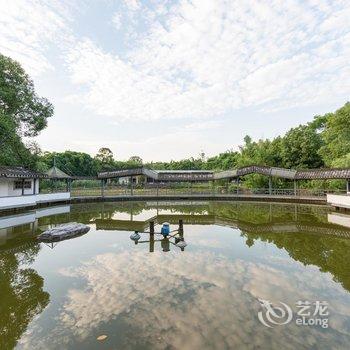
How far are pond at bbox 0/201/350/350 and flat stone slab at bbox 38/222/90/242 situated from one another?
57cm

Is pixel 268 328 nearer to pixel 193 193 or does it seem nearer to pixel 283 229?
pixel 283 229

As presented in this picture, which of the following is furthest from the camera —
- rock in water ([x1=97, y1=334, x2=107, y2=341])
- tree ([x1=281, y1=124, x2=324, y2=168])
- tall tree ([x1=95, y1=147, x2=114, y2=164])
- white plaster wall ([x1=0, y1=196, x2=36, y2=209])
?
tall tree ([x1=95, y1=147, x2=114, y2=164])

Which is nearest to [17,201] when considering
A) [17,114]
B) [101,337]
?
[17,114]

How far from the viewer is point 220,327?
568 centimetres

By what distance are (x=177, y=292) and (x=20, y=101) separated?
2512 centimetres

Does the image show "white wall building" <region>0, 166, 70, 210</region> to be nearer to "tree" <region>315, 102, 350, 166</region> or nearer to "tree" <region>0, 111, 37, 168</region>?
"tree" <region>0, 111, 37, 168</region>

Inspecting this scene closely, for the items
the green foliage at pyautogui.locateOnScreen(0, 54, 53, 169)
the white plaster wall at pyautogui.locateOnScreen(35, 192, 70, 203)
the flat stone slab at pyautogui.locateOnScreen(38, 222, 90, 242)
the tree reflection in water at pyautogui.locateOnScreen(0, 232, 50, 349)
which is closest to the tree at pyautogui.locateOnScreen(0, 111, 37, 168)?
the green foliage at pyautogui.locateOnScreen(0, 54, 53, 169)

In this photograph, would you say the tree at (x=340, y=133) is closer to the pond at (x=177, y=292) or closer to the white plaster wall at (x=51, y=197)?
the pond at (x=177, y=292)

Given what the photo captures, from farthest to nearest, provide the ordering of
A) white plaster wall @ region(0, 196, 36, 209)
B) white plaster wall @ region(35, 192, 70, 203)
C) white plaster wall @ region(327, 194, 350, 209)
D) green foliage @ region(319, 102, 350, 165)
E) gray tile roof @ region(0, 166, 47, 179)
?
green foliage @ region(319, 102, 350, 165), white plaster wall @ region(35, 192, 70, 203), gray tile roof @ region(0, 166, 47, 179), white plaster wall @ region(327, 194, 350, 209), white plaster wall @ region(0, 196, 36, 209)

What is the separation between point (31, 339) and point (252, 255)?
8145 millimetres

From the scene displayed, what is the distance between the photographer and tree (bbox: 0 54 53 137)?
78.4ft

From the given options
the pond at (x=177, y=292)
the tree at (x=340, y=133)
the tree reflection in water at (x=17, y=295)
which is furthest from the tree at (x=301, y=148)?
the tree reflection in water at (x=17, y=295)

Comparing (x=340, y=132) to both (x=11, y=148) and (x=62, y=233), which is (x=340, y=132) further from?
(x=11, y=148)

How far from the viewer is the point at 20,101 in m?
25.3
